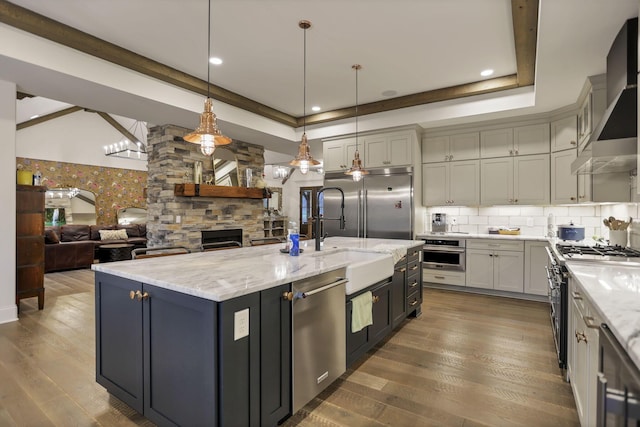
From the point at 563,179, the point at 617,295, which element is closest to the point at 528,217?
the point at 563,179

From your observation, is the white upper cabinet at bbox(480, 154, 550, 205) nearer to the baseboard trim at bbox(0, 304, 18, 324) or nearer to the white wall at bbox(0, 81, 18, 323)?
the white wall at bbox(0, 81, 18, 323)

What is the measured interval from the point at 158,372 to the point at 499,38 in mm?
3931

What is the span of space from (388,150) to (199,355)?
4.48 meters

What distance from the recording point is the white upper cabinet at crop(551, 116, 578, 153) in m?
4.22

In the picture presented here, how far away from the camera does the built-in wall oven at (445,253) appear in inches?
194

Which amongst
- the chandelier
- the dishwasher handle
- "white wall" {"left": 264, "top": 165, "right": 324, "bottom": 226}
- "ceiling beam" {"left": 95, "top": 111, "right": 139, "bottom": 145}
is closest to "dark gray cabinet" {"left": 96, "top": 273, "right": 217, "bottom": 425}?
the dishwasher handle

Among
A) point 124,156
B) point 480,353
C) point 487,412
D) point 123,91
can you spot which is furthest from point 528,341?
point 124,156

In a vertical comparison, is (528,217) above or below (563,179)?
below

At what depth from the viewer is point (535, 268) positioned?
440 cm

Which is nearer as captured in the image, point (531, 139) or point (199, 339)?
point (199, 339)

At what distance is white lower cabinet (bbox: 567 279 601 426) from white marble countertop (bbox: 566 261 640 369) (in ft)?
0.24

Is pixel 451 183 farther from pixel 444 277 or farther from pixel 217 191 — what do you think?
pixel 217 191

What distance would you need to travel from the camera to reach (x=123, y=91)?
3598mm

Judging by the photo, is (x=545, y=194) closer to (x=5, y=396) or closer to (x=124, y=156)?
(x=5, y=396)
